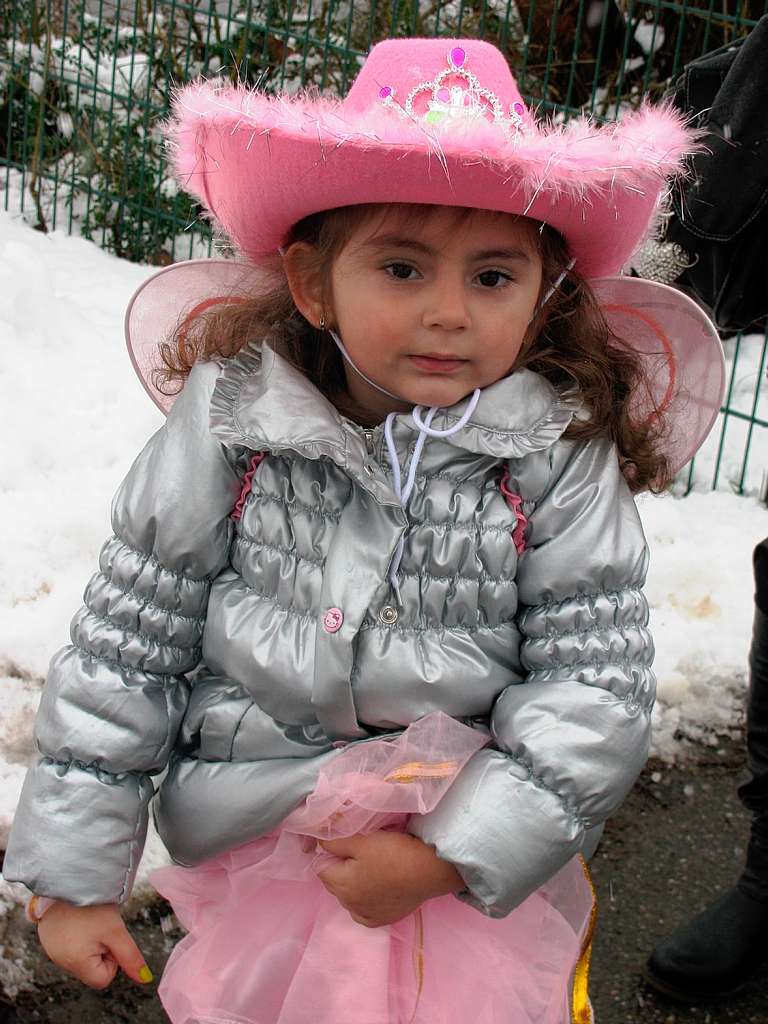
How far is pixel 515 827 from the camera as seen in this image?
5.27ft

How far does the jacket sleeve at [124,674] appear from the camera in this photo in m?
1.75

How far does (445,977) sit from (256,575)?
59cm

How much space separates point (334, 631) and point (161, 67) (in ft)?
16.1

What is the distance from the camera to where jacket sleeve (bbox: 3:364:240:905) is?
175cm

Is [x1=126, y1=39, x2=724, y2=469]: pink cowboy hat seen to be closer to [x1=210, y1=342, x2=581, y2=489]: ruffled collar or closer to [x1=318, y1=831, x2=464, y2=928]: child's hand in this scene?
[x1=210, y1=342, x2=581, y2=489]: ruffled collar

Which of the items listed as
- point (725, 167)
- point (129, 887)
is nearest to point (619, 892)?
point (129, 887)

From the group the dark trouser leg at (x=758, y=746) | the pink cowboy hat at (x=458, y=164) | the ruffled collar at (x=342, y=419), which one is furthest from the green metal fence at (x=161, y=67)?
the ruffled collar at (x=342, y=419)

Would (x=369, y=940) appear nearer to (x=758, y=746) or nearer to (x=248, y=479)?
(x=248, y=479)

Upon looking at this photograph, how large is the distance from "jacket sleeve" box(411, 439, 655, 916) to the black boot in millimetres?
815

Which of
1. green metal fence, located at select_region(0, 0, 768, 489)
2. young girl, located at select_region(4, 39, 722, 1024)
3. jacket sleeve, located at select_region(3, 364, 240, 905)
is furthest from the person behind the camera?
green metal fence, located at select_region(0, 0, 768, 489)

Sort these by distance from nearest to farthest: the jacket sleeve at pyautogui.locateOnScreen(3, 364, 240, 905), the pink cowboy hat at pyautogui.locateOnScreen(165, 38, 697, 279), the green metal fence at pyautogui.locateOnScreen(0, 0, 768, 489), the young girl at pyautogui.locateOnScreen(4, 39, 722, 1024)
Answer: the pink cowboy hat at pyautogui.locateOnScreen(165, 38, 697, 279) < the young girl at pyautogui.locateOnScreen(4, 39, 722, 1024) < the jacket sleeve at pyautogui.locateOnScreen(3, 364, 240, 905) < the green metal fence at pyautogui.locateOnScreen(0, 0, 768, 489)

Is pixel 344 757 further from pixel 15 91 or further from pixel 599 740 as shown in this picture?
pixel 15 91

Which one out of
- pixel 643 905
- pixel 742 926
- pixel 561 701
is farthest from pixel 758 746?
pixel 561 701

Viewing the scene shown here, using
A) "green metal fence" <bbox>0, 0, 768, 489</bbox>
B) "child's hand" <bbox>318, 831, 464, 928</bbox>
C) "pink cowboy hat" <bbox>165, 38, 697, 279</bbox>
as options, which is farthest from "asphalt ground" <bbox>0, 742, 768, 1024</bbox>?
"green metal fence" <bbox>0, 0, 768, 489</bbox>
